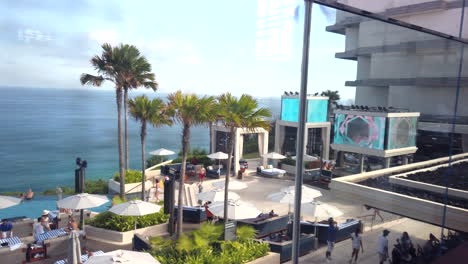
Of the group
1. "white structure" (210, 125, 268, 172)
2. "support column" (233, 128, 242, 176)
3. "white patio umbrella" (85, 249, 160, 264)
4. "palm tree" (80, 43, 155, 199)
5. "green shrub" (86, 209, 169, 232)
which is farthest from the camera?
"white structure" (210, 125, 268, 172)

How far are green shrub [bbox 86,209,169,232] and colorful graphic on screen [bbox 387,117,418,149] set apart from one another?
806 centimetres

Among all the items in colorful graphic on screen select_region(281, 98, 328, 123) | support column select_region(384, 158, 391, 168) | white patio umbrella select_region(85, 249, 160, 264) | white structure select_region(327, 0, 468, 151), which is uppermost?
white structure select_region(327, 0, 468, 151)

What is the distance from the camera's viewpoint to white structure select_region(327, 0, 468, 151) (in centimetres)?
677

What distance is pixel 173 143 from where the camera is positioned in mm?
108750

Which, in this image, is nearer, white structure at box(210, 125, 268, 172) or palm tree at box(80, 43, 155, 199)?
palm tree at box(80, 43, 155, 199)

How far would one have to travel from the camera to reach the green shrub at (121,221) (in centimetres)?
1163

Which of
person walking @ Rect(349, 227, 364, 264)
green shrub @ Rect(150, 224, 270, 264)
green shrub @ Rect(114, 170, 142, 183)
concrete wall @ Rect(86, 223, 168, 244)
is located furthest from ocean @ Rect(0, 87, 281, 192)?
person walking @ Rect(349, 227, 364, 264)

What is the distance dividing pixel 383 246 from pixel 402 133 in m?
3.03

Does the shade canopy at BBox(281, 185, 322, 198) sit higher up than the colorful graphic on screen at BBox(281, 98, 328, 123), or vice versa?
the colorful graphic on screen at BBox(281, 98, 328, 123)

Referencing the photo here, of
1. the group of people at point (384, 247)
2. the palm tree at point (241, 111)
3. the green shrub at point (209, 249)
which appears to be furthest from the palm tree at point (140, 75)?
the group of people at point (384, 247)

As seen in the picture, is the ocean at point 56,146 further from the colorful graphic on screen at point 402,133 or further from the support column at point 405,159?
the support column at point 405,159

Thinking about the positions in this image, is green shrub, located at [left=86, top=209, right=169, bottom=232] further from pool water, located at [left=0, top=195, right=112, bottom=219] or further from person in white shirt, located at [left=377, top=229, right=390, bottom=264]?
person in white shirt, located at [left=377, top=229, right=390, bottom=264]

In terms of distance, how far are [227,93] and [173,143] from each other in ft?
325

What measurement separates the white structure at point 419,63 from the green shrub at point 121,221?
823 cm
